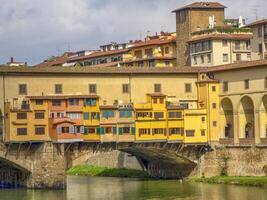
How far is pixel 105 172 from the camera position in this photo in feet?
281

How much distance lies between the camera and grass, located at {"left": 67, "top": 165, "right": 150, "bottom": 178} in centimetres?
8241

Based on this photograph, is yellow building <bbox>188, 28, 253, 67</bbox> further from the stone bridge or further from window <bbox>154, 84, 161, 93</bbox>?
window <bbox>154, 84, 161, 93</bbox>

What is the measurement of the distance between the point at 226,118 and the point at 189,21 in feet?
74.6

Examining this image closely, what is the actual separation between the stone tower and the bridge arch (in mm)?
22657

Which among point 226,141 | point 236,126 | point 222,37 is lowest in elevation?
point 226,141

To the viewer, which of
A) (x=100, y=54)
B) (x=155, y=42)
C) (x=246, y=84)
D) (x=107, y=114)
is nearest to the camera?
(x=107, y=114)

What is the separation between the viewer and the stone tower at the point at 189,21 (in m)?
94.5

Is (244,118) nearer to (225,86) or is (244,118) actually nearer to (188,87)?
(225,86)

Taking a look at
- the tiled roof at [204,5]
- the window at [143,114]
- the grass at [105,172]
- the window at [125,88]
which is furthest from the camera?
the tiled roof at [204,5]

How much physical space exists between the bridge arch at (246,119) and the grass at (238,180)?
4.39 metres

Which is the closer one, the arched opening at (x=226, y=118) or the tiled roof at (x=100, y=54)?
the arched opening at (x=226, y=118)

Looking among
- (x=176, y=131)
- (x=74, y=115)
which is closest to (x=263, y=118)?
(x=176, y=131)

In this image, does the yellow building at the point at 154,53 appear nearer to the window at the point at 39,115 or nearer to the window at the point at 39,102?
the window at the point at 39,102

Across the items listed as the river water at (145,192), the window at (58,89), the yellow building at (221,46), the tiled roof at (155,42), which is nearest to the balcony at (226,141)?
the river water at (145,192)
